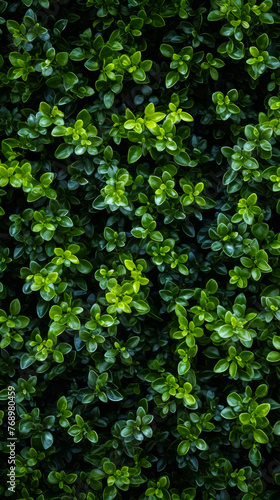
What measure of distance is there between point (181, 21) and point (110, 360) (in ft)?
5.01

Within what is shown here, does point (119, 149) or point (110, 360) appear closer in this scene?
point (110, 360)

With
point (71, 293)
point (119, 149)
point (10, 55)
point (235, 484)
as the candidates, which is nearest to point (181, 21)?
point (119, 149)

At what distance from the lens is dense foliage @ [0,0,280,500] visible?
6.84 feet

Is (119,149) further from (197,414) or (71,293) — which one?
(197,414)

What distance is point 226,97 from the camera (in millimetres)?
2139

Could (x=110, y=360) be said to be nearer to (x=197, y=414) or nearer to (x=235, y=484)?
(x=197, y=414)

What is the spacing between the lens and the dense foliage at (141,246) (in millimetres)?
2086

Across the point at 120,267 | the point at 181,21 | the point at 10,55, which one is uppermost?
the point at 181,21

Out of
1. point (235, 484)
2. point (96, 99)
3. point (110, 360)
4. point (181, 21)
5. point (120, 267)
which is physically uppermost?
point (181, 21)

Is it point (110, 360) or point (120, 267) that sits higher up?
point (120, 267)

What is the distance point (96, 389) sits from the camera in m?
2.15

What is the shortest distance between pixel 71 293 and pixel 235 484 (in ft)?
3.66

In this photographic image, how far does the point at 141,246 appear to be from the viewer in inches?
85.4

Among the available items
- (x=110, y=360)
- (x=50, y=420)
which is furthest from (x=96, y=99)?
(x=50, y=420)
